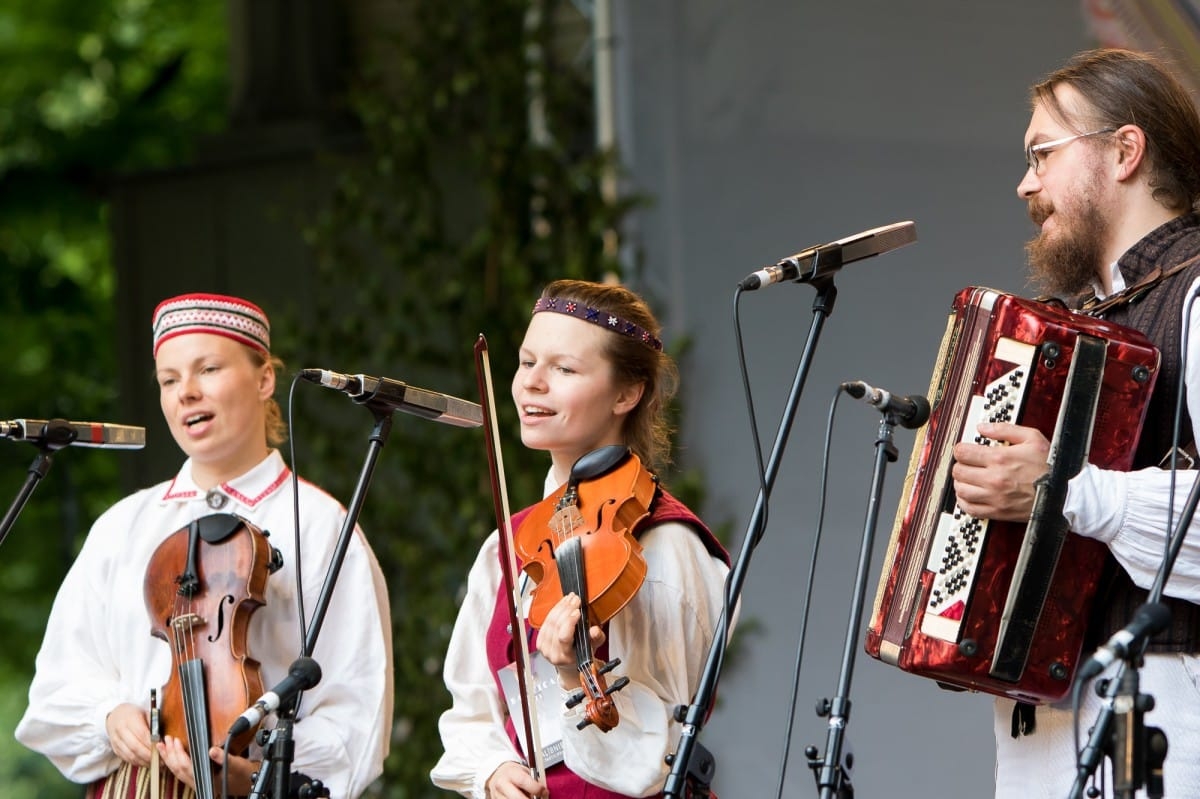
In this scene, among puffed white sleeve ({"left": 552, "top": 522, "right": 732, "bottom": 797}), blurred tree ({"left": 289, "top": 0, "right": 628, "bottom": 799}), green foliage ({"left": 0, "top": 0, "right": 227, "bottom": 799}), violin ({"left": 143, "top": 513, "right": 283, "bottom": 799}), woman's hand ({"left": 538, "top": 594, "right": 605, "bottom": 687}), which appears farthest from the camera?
green foliage ({"left": 0, "top": 0, "right": 227, "bottom": 799})

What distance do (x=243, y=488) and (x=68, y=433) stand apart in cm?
38

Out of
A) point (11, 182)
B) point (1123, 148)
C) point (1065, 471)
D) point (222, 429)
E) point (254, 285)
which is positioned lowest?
point (1065, 471)

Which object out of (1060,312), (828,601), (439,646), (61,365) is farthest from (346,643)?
(61,365)

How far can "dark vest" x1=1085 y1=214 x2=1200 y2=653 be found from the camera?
267 centimetres

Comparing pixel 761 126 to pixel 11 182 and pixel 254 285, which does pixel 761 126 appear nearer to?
pixel 254 285

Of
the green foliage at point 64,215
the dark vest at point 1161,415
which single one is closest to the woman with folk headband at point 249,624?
the dark vest at point 1161,415

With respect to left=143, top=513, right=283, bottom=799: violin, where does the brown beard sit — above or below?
above

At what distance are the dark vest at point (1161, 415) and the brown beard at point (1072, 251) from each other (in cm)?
12

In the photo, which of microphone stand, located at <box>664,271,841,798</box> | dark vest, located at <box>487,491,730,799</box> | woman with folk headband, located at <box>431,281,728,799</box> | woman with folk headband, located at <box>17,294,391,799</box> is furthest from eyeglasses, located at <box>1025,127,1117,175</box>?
woman with folk headband, located at <box>17,294,391,799</box>

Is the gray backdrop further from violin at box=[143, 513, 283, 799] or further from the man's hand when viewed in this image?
violin at box=[143, 513, 283, 799]

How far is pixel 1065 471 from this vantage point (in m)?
2.66

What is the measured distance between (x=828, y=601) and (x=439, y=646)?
168 centimetres

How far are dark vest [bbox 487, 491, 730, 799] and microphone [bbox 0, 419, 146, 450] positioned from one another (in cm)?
94

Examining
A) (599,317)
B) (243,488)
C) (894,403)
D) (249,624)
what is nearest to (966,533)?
(894,403)
